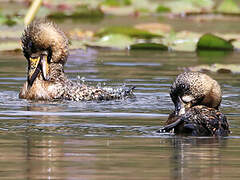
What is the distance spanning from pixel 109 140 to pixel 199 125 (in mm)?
939

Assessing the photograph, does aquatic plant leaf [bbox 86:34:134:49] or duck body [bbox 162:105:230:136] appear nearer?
duck body [bbox 162:105:230:136]

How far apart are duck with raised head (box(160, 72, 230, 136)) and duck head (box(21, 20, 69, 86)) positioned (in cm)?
308

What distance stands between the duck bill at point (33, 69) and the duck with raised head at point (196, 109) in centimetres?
303

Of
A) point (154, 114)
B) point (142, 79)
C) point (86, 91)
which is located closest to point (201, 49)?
point (142, 79)

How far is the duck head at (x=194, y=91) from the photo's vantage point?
342 inches

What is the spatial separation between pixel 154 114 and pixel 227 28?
44.4ft

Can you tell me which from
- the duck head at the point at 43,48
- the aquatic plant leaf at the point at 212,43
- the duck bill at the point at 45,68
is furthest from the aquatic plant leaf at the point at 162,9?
the duck bill at the point at 45,68

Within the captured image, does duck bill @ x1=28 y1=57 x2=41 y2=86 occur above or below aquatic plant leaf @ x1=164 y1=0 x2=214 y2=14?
below

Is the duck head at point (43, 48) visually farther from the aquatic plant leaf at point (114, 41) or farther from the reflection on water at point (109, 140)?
the aquatic plant leaf at point (114, 41)

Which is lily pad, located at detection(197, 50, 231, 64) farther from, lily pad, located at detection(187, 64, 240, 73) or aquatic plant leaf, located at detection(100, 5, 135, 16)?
aquatic plant leaf, located at detection(100, 5, 135, 16)

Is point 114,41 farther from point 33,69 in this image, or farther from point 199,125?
point 199,125

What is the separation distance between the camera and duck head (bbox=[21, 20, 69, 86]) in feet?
37.6

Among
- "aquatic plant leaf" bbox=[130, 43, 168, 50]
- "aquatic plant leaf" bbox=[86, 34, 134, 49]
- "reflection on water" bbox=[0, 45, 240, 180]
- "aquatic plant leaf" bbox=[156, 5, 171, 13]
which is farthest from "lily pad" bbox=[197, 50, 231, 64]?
"aquatic plant leaf" bbox=[156, 5, 171, 13]

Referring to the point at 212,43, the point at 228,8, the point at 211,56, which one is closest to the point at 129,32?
the point at 212,43
